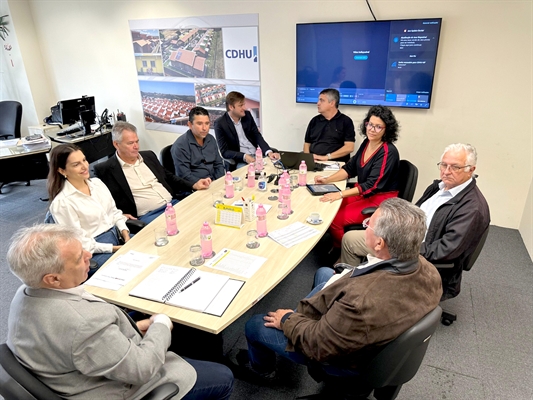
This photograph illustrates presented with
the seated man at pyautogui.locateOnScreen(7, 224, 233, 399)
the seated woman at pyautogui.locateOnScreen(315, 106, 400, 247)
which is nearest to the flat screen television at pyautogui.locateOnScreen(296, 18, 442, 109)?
the seated woman at pyautogui.locateOnScreen(315, 106, 400, 247)

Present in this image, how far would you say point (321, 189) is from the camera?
115 inches

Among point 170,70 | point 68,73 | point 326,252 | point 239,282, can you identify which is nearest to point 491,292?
point 326,252

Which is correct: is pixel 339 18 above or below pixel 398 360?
above

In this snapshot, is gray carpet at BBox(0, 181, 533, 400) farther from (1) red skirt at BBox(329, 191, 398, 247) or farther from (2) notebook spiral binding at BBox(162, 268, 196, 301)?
(2) notebook spiral binding at BBox(162, 268, 196, 301)

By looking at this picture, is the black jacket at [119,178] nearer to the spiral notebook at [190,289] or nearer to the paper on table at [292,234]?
the spiral notebook at [190,289]

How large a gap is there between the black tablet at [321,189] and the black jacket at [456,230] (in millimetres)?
873

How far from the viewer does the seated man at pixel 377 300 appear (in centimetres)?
131

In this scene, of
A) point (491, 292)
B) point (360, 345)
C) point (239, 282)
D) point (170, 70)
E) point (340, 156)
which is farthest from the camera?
point (170, 70)

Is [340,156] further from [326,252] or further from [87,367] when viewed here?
[87,367]

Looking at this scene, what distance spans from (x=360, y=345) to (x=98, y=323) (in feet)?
3.08

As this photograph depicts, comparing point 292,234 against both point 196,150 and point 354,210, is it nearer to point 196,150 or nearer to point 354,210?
point 354,210

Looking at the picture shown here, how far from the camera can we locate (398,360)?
1.35m

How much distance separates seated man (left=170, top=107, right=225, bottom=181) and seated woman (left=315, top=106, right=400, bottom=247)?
1084 millimetres

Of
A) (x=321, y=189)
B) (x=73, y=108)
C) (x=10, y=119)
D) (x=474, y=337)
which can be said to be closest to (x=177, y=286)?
(x=321, y=189)
